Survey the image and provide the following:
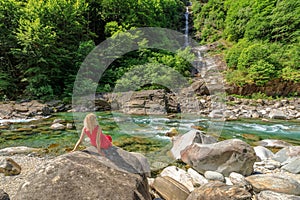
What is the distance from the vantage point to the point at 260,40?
70.1ft

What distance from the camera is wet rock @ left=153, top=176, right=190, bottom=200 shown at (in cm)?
273

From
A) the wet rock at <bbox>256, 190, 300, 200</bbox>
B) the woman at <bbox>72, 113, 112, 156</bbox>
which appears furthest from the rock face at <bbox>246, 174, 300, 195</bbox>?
the woman at <bbox>72, 113, 112, 156</bbox>

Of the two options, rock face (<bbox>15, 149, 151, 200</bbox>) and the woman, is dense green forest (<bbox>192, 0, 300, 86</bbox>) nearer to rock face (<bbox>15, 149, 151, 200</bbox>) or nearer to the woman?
the woman

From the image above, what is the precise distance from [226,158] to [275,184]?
879mm

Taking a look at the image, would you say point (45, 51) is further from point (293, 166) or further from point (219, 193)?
point (293, 166)

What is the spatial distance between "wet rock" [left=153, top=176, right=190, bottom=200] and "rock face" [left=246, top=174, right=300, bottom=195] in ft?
Result: 4.13

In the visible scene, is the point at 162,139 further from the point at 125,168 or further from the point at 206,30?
the point at 206,30

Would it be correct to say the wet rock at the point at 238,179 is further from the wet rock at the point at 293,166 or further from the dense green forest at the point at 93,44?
the dense green forest at the point at 93,44

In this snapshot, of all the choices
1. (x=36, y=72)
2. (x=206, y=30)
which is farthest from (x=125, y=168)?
(x=206, y=30)

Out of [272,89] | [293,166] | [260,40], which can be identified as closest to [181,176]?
[293,166]

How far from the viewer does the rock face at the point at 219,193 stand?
2.35 m

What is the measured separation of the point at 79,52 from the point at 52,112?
22.1ft

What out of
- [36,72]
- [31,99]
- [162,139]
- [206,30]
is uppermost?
[206,30]

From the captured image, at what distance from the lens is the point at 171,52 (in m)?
20.3
